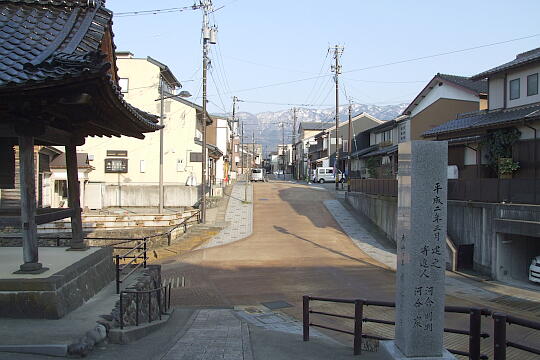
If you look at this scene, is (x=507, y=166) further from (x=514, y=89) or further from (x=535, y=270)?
(x=535, y=270)

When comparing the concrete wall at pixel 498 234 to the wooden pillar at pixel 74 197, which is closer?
the wooden pillar at pixel 74 197

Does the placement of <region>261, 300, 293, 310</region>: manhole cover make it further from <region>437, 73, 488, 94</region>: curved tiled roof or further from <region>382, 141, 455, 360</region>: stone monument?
<region>437, 73, 488, 94</region>: curved tiled roof

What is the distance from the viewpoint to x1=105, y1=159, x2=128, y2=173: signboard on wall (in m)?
33.8

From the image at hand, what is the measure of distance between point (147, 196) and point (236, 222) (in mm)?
7513

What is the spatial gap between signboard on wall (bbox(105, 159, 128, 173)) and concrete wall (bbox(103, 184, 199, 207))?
268 cm

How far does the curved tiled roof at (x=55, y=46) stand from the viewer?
229 inches

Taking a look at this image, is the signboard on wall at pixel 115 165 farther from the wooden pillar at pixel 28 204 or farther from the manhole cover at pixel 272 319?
the wooden pillar at pixel 28 204

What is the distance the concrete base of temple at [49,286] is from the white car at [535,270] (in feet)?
47.5

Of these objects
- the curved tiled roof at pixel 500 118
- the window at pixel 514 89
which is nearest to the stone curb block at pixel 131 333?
the curved tiled roof at pixel 500 118

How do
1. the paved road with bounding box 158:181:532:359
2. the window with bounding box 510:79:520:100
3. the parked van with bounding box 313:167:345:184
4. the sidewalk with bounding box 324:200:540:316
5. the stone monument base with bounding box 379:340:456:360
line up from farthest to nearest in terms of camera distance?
1. the parked van with bounding box 313:167:345:184
2. the window with bounding box 510:79:520:100
3. the paved road with bounding box 158:181:532:359
4. the sidewalk with bounding box 324:200:540:316
5. the stone monument base with bounding box 379:340:456:360

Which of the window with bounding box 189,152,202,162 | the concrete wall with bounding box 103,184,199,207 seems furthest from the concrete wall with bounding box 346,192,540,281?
the window with bounding box 189,152,202,162

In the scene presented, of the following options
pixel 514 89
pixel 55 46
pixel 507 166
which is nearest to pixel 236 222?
pixel 507 166

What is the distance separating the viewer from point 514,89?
20.7m

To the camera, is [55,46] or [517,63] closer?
[55,46]
